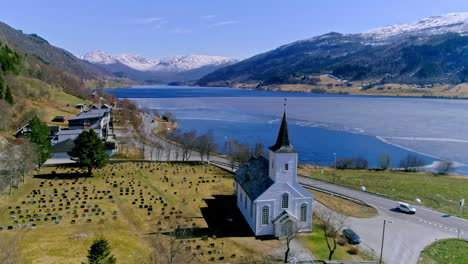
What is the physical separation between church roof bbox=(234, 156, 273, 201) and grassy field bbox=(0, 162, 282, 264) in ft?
12.6

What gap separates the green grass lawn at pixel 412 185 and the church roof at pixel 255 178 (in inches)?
879

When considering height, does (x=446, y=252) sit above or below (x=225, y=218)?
below

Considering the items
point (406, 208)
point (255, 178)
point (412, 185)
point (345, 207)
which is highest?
point (255, 178)

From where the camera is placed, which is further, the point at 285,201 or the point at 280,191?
the point at 285,201

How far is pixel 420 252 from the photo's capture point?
30297 millimetres

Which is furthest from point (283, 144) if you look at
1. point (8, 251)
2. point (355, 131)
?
point (355, 131)

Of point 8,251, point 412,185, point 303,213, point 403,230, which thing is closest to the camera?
point 8,251

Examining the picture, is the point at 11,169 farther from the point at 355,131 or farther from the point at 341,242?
the point at 355,131

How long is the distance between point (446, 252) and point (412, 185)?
26.6 m

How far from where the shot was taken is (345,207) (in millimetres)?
41312

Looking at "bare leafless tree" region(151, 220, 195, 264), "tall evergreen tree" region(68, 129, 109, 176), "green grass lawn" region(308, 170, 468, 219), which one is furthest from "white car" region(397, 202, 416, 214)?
"tall evergreen tree" region(68, 129, 109, 176)

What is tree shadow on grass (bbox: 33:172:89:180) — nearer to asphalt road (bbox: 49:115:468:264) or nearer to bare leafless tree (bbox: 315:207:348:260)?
bare leafless tree (bbox: 315:207:348:260)

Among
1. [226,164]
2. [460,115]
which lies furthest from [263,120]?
[460,115]

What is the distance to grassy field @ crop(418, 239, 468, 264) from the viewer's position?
2886 centimetres
